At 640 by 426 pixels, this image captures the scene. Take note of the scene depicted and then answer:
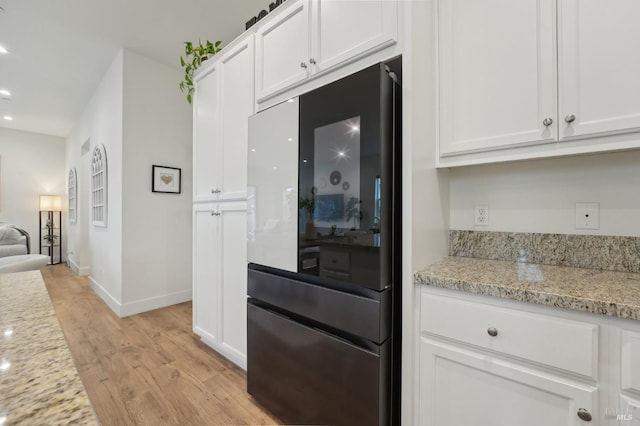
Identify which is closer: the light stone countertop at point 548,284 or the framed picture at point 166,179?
the light stone countertop at point 548,284

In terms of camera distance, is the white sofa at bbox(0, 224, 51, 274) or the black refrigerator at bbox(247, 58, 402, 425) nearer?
the black refrigerator at bbox(247, 58, 402, 425)

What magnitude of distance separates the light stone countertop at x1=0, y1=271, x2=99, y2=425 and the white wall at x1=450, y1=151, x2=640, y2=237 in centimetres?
163

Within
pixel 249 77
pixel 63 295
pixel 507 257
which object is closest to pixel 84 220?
pixel 63 295

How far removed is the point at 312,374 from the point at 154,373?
54.2 inches

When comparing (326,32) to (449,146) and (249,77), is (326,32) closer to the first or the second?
(249,77)

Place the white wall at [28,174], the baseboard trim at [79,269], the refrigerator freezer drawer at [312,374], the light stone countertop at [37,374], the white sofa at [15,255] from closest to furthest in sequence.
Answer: the light stone countertop at [37,374] < the refrigerator freezer drawer at [312,374] < the white sofa at [15,255] < the baseboard trim at [79,269] < the white wall at [28,174]

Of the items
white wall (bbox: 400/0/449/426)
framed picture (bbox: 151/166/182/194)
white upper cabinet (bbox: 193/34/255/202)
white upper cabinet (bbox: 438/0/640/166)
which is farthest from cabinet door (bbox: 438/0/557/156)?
framed picture (bbox: 151/166/182/194)

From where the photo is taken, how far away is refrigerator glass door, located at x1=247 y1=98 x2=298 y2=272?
1349mm

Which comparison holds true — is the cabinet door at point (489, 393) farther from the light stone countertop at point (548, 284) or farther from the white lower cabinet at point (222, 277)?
the white lower cabinet at point (222, 277)

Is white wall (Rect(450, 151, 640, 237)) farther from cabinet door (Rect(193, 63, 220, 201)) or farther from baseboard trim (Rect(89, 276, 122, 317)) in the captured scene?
baseboard trim (Rect(89, 276, 122, 317))

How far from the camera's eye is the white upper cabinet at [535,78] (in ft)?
3.28

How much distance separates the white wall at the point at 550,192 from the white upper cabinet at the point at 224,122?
135cm

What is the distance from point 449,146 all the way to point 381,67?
21.3 inches

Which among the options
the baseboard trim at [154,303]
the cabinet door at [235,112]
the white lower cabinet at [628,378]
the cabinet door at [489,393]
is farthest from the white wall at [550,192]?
the baseboard trim at [154,303]
